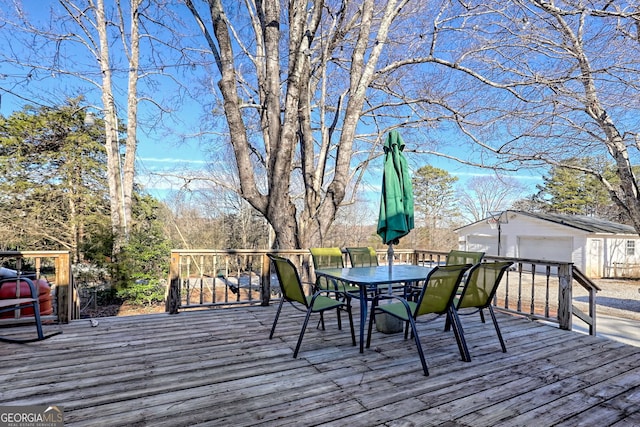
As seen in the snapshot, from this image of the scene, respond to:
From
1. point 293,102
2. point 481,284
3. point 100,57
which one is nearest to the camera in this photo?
point 481,284

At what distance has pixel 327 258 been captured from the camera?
4.27m

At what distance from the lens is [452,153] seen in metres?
8.36

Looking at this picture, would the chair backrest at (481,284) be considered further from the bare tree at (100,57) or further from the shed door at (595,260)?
the shed door at (595,260)

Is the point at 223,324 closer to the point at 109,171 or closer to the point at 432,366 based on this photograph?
the point at 432,366

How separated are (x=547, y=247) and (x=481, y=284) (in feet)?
54.8

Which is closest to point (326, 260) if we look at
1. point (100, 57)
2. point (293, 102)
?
point (293, 102)

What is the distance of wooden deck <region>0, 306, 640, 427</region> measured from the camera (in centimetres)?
192

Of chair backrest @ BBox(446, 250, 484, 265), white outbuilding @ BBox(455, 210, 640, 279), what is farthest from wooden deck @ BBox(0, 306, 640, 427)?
white outbuilding @ BBox(455, 210, 640, 279)

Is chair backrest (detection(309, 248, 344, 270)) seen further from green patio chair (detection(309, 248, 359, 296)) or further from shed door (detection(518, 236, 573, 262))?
shed door (detection(518, 236, 573, 262))

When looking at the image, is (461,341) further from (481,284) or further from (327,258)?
(327,258)

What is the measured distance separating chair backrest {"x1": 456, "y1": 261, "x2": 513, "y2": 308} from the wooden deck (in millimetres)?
457

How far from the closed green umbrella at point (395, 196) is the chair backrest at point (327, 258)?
932 mm

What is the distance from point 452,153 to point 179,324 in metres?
7.29

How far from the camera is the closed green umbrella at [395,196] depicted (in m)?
3.44
